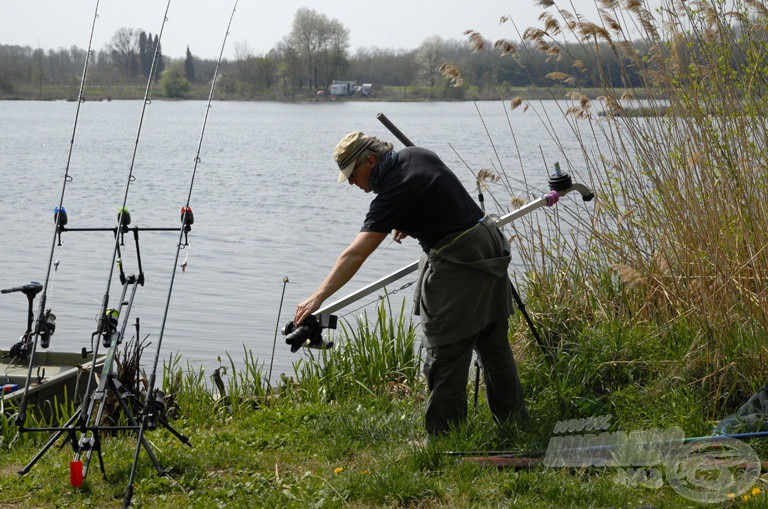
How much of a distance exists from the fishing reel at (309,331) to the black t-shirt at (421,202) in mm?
448

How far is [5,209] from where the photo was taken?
18078 mm

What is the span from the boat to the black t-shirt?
251cm

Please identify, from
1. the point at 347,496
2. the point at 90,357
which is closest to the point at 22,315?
the point at 90,357

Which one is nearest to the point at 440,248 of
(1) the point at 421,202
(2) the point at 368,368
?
(1) the point at 421,202

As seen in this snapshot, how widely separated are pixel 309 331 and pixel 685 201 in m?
2.42

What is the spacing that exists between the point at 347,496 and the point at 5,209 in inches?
642

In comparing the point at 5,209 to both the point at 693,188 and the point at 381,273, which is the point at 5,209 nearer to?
the point at 381,273

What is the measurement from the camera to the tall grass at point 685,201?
4.62 metres

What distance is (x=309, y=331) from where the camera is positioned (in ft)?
12.6

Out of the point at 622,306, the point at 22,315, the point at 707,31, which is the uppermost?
the point at 707,31

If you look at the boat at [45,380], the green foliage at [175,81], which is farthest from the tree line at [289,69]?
the boat at [45,380]

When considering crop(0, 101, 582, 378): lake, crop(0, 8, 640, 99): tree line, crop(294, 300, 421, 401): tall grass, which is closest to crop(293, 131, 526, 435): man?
crop(0, 101, 582, 378): lake

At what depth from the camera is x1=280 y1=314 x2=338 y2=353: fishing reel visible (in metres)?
3.78

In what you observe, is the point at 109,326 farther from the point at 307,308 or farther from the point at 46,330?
the point at 307,308
